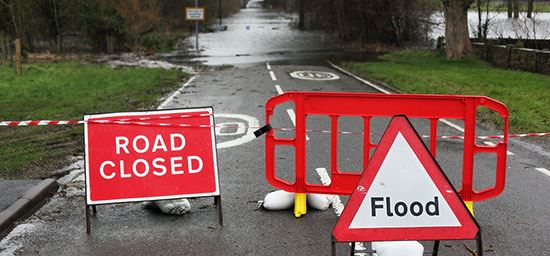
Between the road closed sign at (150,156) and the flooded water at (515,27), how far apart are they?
2258 cm

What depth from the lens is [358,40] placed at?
40469 mm

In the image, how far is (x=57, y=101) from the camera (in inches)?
578

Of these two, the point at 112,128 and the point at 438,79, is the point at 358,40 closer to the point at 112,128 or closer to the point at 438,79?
the point at 438,79

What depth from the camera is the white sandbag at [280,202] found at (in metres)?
6.29

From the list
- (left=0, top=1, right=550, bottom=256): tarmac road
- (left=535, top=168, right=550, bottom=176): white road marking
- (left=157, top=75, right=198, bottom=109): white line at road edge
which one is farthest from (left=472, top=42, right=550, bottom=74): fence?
(left=535, top=168, right=550, bottom=176): white road marking

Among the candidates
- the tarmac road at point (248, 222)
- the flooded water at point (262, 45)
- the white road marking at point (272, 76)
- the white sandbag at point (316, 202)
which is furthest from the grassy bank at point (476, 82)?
the flooded water at point (262, 45)

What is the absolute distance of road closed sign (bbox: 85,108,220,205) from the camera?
19.3 ft

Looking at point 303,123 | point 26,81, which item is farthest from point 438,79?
point 303,123

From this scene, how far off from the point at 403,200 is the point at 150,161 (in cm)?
270

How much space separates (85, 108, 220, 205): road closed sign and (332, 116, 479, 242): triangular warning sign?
6.71 ft

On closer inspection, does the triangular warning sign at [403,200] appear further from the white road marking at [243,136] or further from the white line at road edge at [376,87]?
the white line at road edge at [376,87]

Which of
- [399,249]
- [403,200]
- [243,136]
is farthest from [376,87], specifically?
[403,200]

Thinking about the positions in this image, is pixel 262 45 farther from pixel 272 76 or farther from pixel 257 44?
pixel 272 76

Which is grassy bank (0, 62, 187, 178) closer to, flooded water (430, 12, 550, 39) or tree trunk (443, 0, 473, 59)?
tree trunk (443, 0, 473, 59)
